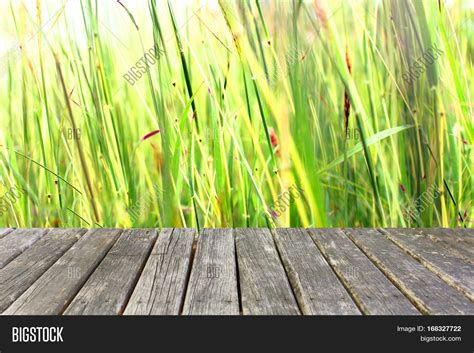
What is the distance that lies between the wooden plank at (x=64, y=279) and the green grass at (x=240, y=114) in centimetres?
36

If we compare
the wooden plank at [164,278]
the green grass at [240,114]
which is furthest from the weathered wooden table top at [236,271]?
the green grass at [240,114]

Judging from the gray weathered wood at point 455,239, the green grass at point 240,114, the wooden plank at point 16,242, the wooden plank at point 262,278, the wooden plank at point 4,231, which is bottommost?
the gray weathered wood at point 455,239

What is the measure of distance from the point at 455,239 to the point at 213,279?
103 centimetres

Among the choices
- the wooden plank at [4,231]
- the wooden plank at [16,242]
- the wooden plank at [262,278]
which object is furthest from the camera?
the wooden plank at [4,231]

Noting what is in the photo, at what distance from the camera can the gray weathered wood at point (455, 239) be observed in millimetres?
1925

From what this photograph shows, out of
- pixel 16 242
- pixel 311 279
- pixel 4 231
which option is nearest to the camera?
pixel 311 279

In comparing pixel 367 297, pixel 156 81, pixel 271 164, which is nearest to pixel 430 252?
pixel 367 297

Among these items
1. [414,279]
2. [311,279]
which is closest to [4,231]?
[311,279]

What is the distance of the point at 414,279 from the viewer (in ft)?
5.24

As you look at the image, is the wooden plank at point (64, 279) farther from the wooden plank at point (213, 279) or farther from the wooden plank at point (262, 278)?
the wooden plank at point (262, 278)

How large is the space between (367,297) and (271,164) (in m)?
0.98

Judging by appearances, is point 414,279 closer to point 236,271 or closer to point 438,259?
point 438,259

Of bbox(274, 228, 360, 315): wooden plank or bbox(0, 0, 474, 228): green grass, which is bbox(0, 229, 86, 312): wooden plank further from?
bbox(274, 228, 360, 315): wooden plank

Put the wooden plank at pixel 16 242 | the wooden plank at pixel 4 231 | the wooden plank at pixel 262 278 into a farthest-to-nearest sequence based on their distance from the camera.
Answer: the wooden plank at pixel 4 231 < the wooden plank at pixel 16 242 < the wooden plank at pixel 262 278
